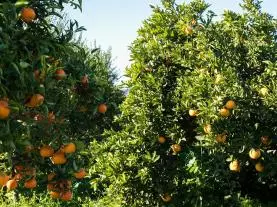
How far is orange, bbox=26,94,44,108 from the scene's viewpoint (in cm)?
354

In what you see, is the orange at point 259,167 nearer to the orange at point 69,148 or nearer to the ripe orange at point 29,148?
the orange at point 69,148

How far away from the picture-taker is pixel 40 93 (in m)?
3.61

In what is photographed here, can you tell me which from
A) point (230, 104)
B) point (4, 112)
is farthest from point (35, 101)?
point (230, 104)

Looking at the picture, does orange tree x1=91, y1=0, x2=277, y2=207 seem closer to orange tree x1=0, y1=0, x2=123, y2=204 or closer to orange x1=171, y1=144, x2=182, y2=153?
orange x1=171, y1=144, x2=182, y2=153

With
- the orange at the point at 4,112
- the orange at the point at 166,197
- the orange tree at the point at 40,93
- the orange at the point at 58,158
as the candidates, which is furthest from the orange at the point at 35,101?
the orange at the point at 166,197

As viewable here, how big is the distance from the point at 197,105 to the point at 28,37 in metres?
3.70

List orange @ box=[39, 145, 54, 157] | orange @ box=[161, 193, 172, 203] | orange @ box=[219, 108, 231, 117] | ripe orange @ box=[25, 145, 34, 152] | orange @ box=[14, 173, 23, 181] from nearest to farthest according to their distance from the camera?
ripe orange @ box=[25, 145, 34, 152] → orange @ box=[39, 145, 54, 157] → orange @ box=[14, 173, 23, 181] → orange @ box=[219, 108, 231, 117] → orange @ box=[161, 193, 172, 203]

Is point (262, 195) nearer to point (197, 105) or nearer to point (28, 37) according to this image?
point (197, 105)

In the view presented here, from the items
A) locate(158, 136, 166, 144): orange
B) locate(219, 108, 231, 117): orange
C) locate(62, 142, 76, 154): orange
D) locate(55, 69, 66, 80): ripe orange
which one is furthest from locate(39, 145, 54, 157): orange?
locate(158, 136, 166, 144): orange

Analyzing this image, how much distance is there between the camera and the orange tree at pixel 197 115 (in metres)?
6.52

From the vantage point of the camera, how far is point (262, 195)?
779cm

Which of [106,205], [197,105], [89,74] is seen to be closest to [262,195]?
[197,105]

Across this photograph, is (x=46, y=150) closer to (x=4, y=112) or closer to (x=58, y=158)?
(x=58, y=158)

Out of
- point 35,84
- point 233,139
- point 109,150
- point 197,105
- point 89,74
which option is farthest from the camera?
point 109,150
